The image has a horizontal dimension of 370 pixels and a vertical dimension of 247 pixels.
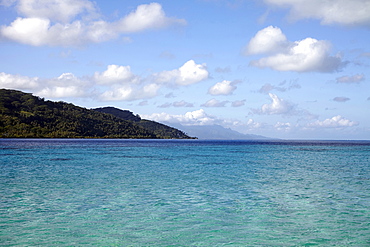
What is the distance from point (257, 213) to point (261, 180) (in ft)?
61.8

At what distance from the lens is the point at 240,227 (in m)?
Result: 19.6

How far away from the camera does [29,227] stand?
1905 cm

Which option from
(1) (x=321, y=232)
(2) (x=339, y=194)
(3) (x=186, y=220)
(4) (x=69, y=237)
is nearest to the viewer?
(4) (x=69, y=237)

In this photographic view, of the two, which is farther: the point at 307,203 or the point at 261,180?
the point at 261,180

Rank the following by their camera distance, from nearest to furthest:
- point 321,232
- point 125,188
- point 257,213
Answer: point 321,232 → point 257,213 → point 125,188

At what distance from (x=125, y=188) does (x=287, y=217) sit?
16996mm

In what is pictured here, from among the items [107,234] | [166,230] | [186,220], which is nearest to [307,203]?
[186,220]

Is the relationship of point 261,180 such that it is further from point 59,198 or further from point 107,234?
point 107,234

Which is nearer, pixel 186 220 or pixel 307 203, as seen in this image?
pixel 186 220

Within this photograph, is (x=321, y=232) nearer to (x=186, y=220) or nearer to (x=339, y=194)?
(x=186, y=220)

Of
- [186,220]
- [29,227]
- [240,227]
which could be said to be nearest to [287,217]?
[240,227]

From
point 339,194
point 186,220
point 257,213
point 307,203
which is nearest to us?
point 186,220

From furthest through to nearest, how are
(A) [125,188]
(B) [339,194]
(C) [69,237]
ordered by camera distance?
(A) [125,188], (B) [339,194], (C) [69,237]

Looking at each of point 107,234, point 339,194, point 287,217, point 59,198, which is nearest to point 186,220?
point 107,234
